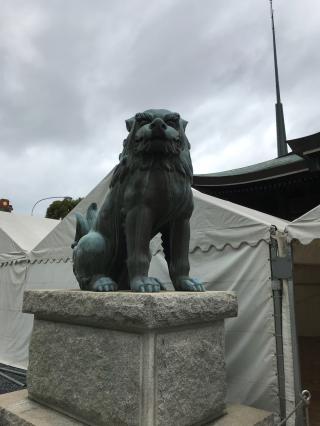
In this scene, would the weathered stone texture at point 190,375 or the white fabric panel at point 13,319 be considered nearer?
the weathered stone texture at point 190,375

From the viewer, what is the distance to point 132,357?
140cm

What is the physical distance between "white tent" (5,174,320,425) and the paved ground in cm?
232

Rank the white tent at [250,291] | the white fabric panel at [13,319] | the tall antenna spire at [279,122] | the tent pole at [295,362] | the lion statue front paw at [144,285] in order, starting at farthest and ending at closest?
the tall antenna spire at [279,122]
the white fabric panel at [13,319]
the white tent at [250,291]
the tent pole at [295,362]
the lion statue front paw at [144,285]

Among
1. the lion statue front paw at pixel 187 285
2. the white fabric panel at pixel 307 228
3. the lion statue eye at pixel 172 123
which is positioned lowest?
the lion statue front paw at pixel 187 285

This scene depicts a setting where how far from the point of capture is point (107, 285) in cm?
172

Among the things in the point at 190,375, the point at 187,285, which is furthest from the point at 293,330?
the point at 190,375

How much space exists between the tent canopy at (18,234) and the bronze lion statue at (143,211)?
3637mm

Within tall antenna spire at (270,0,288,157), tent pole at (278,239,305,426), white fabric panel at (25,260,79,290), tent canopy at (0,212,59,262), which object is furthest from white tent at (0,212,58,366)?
tall antenna spire at (270,0,288,157)

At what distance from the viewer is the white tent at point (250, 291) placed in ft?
8.13

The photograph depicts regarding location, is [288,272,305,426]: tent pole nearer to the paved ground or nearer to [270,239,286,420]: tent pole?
[270,239,286,420]: tent pole

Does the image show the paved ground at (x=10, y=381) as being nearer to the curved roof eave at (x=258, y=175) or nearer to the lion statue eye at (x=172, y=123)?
the lion statue eye at (x=172, y=123)

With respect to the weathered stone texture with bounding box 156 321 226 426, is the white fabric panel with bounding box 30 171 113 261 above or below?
above

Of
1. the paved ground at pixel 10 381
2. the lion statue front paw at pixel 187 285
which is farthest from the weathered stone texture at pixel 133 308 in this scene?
the paved ground at pixel 10 381

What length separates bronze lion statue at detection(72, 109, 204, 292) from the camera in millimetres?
1631
